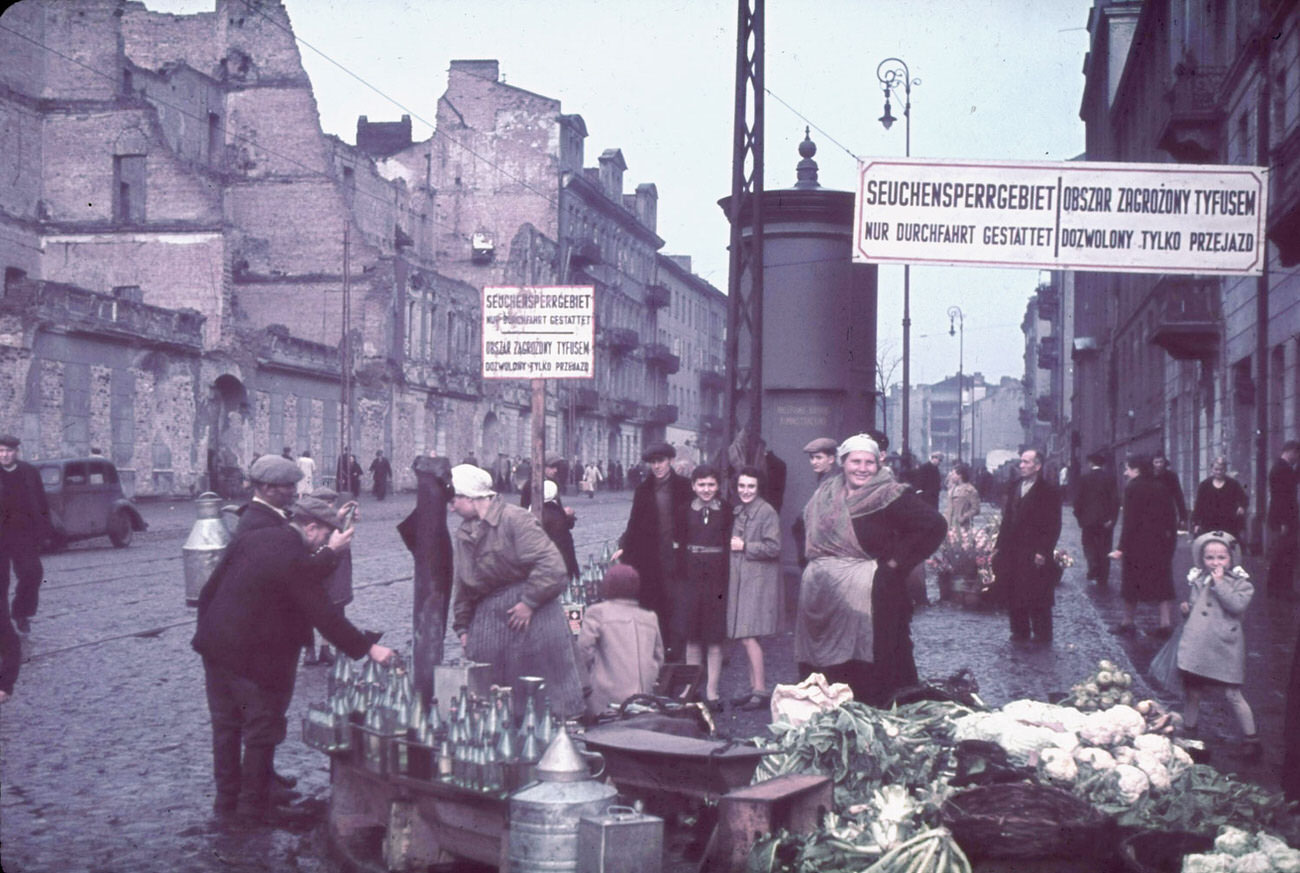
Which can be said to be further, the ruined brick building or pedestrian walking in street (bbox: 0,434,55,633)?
the ruined brick building

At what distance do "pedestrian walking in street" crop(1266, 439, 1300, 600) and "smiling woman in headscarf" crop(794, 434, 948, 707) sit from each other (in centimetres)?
1096

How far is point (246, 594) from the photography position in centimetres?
696

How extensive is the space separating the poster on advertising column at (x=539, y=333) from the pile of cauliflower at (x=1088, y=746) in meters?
4.30

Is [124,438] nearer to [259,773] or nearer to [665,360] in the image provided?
[259,773]

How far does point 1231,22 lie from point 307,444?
31171 millimetres

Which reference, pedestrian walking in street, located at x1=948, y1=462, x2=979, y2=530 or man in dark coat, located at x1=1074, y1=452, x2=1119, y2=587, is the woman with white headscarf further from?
pedestrian walking in street, located at x1=948, y1=462, x2=979, y2=530

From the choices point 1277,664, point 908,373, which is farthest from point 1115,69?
point 1277,664

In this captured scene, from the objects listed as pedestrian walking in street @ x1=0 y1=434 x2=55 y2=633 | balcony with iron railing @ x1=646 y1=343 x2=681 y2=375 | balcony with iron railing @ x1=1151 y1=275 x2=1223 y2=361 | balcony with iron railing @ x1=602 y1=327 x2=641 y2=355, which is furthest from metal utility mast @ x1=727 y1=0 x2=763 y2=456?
balcony with iron railing @ x1=646 y1=343 x2=681 y2=375

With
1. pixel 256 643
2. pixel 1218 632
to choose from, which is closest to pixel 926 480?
pixel 1218 632

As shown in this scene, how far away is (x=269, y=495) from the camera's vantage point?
7285mm

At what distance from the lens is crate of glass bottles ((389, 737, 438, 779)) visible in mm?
6055

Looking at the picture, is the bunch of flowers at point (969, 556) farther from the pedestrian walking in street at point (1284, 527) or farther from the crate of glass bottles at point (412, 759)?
the crate of glass bottles at point (412, 759)

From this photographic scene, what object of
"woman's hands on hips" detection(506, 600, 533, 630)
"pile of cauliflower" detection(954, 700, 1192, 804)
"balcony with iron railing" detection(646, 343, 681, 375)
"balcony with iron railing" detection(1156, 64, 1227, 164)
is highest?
"balcony with iron railing" detection(1156, 64, 1227, 164)

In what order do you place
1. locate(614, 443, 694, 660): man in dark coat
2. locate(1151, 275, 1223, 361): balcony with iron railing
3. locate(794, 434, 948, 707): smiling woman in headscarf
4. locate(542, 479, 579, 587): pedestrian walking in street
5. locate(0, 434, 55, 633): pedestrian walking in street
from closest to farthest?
locate(794, 434, 948, 707): smiling woman in headscarf
locate(614, 443, 694, 660): man in dark coat
locate(0, 434, 55, 633): pedestrian walking in street
locate(542, 479, 579, 587): pedestrian walking in street
locate(1151, 275, 1223, 361): balcony with iron railing
